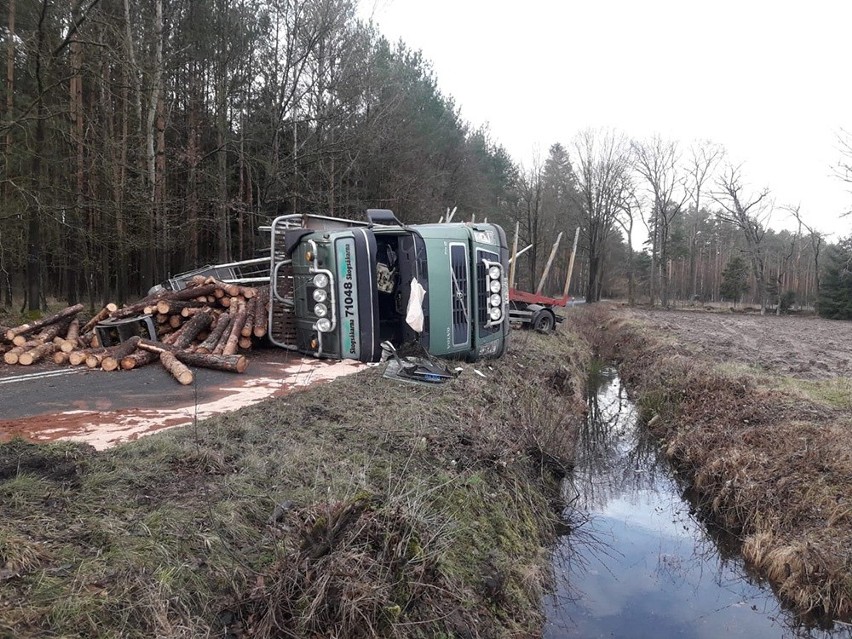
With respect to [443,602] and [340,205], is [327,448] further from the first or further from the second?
[340,205]

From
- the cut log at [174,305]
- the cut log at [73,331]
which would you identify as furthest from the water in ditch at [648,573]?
the cut log at [73,331]

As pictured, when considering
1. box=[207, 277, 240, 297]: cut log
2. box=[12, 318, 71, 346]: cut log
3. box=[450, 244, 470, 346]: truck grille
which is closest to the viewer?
box=[12, 318, 71, 346]: cut log

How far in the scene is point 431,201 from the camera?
27.1 meters

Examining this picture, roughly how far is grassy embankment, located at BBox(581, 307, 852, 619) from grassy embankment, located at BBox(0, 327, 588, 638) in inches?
86.4

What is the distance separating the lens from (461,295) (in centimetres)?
883

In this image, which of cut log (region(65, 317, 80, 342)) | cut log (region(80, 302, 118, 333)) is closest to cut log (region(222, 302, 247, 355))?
cut log (region(80, 302, 118, 333))

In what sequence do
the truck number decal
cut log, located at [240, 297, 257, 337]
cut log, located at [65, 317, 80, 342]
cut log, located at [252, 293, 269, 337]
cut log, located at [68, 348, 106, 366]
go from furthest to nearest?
cut log, located at [252, 293, 269, 337], cut log, located at [240, 297, 257, 337], cut log, located at [65, 317, 80, 342], the truck number decal, cut log, located at [68, 348, 106, 366]

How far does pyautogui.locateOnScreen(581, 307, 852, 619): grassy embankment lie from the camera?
4824 millimetres

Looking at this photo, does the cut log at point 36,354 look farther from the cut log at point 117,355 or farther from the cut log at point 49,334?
the cut log at point 117,355

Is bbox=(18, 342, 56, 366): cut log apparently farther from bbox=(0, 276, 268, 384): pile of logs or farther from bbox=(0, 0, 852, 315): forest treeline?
bbox=(0, 0, 852, 315): forest treeline

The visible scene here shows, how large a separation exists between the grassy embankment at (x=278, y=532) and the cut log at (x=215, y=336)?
138 inches

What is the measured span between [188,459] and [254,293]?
659cm

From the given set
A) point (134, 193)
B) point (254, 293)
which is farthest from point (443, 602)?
point (134, 193)

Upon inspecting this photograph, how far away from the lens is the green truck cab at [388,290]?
8.27 m
